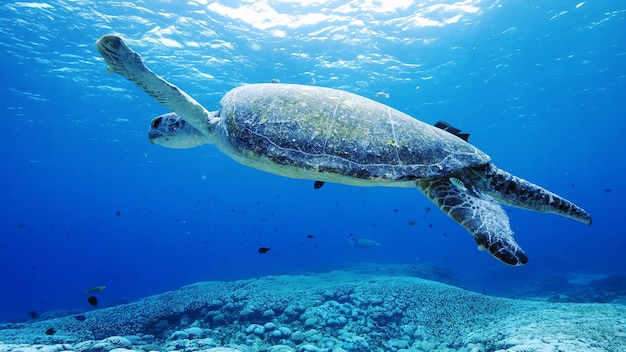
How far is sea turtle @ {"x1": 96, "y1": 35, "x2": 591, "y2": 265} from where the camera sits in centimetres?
338

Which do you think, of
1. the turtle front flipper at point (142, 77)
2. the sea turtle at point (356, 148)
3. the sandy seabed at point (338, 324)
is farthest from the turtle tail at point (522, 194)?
the turtle front flipper at point (142, 77)

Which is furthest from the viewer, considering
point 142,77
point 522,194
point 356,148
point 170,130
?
point 170,130

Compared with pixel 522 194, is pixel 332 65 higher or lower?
higher

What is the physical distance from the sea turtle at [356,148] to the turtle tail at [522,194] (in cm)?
1

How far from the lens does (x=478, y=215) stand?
3383 mm

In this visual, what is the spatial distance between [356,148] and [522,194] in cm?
226

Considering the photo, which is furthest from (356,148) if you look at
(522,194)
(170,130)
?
(170,130)

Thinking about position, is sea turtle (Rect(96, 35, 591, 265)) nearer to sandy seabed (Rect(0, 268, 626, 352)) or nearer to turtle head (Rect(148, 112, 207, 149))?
turtle head (Rect(148, 112, 207, 149))

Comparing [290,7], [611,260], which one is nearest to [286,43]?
[290,7]

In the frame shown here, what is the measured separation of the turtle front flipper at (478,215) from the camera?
2938 mm

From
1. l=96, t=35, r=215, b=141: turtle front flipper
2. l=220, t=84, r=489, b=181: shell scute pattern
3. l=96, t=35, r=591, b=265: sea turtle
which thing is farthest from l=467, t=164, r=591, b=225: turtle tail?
l=96, t=35, r=215, b=141: turtle front flipper

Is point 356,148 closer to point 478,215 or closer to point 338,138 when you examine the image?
point 338,138

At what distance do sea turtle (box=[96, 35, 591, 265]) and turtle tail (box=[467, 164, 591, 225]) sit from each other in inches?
0.4

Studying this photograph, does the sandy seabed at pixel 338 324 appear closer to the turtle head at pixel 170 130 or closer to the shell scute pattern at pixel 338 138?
the shell scute pattern at pixel 338 138
